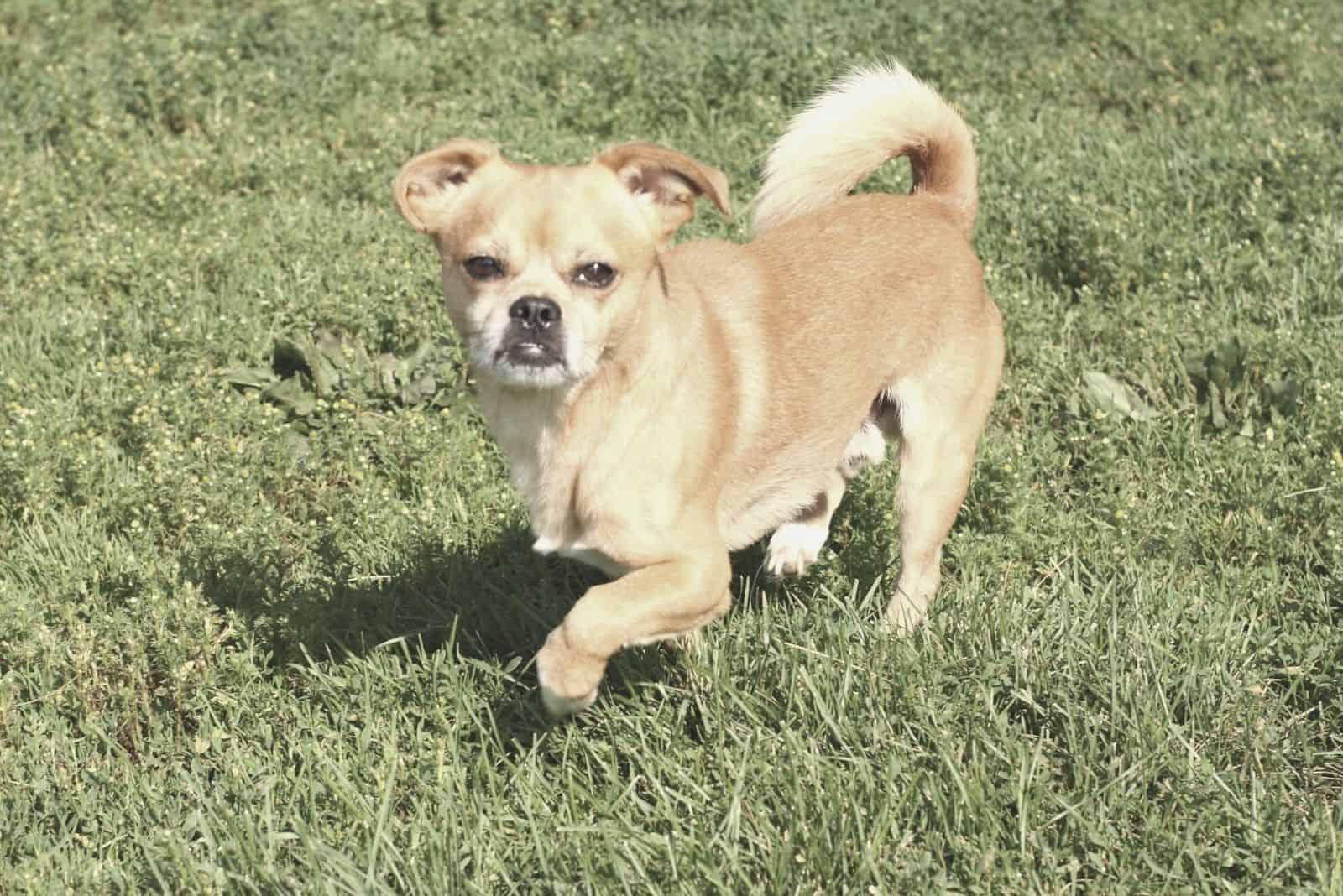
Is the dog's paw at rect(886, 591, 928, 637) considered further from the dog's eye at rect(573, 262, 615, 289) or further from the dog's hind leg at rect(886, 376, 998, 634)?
the dog's eye at rect(573, 262, 615, 289)

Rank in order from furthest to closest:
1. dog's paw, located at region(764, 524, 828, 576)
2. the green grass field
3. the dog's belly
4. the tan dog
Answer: dog's paw, located at region(764, 524, 828, 576) < the dog's belly < the tan dog < the green grass field

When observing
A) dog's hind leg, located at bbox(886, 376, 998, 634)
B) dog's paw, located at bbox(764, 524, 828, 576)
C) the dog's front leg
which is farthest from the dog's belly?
dog's hind leg, located at bbox(886, 376, 998, 634)

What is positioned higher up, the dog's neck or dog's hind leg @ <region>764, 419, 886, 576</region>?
the dog's neck

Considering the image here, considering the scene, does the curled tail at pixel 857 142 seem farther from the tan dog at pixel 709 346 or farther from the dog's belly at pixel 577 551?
the dog's belly at pixel 577 551

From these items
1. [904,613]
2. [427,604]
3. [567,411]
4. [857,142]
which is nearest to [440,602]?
[427,604]

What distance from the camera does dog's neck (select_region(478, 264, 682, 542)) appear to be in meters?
3.72

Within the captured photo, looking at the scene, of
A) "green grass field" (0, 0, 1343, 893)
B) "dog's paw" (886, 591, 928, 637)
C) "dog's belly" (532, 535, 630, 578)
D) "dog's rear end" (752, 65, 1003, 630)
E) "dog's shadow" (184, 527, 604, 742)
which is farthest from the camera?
"dog's rear end" (752, 65, 1003, 630)

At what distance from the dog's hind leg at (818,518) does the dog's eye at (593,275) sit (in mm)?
1241

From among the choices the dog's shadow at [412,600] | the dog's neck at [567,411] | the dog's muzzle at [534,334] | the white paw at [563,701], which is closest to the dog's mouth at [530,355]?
the dog's muzzle at [534,334]

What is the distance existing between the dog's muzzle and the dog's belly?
502 millimetres

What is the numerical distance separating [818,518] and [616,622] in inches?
60.7

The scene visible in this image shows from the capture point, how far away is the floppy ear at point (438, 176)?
380 centimetres

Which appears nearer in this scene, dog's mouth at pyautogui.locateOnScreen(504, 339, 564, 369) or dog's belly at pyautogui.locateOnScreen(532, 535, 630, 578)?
dog's mouth at pyautogui.locateOnScreen(504, 339, 564, 369)

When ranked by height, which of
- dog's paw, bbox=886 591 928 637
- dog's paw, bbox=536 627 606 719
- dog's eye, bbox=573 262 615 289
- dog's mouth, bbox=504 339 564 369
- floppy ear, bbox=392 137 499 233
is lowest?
dog's paw, bbox=886 591 928 637
